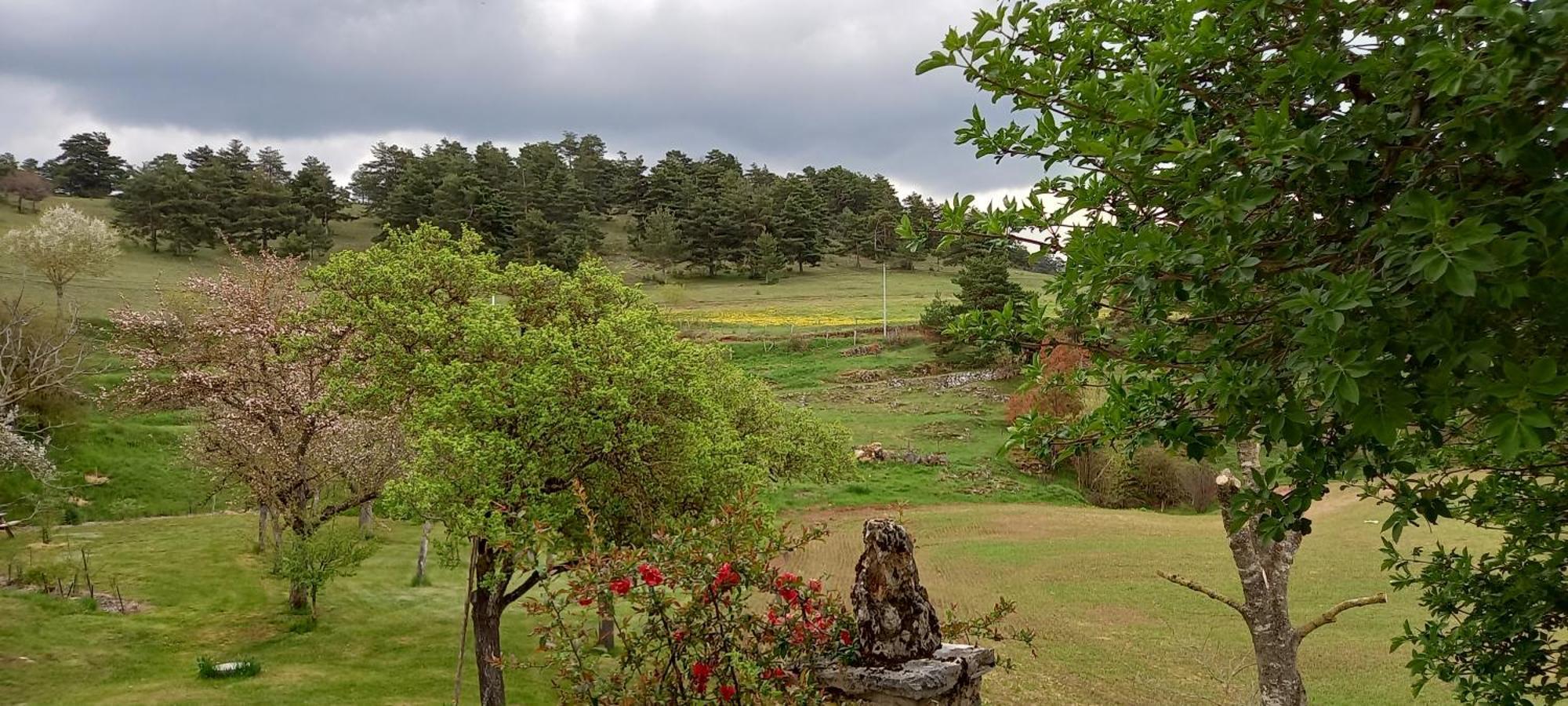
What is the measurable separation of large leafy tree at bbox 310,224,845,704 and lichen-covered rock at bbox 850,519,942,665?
4.91 m

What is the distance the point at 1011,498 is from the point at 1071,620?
14.7 meters

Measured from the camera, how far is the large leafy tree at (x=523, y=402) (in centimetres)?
1087

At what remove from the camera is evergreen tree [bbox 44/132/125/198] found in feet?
285

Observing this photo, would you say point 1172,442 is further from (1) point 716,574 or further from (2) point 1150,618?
(2) point 1150,618

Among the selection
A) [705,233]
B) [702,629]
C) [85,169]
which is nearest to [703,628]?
[702,629]

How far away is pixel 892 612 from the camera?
17.5 ft

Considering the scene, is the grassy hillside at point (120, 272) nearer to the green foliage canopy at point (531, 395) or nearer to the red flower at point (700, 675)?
the green foliage canopy at point (531, 395)

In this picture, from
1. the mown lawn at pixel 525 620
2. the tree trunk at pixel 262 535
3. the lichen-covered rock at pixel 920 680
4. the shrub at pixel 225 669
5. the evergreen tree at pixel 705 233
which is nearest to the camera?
the lichen-covered rock at pixel 920 680

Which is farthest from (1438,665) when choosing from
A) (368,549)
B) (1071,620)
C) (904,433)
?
(904,433)

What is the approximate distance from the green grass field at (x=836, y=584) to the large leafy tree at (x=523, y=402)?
489cm

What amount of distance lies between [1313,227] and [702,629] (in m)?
4.08

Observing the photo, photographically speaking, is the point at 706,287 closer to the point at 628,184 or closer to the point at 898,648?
the point at 628,184

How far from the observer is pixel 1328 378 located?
7.40ft

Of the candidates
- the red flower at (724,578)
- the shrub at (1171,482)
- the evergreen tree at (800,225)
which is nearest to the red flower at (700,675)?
the red flower at (724,578)
